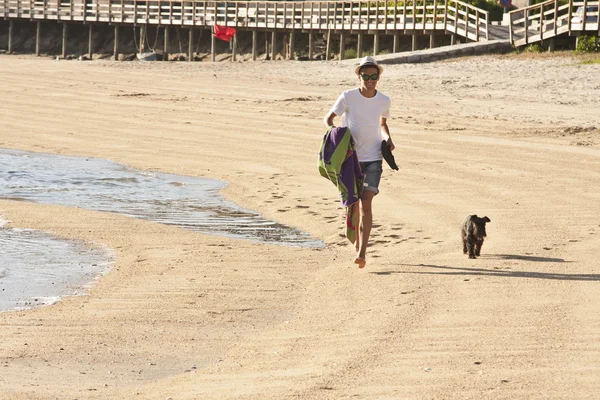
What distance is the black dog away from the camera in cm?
873

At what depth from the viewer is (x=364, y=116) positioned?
8.32 meters

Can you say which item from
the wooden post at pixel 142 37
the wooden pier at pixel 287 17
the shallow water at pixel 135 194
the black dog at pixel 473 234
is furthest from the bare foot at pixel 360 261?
the wooden post at pixel 142 37

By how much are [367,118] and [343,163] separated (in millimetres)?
383

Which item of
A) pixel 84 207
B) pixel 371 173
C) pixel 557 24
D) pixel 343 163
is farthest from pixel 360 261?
pixel 557 24

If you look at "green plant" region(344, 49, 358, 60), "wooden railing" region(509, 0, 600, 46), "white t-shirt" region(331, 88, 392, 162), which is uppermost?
"wooden railing" region(509, 0, 600, 46)

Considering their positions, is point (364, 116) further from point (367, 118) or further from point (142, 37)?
point (142, 37)

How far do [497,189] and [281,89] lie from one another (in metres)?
13.1

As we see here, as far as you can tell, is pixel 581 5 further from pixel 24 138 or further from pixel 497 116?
pixel 24 138

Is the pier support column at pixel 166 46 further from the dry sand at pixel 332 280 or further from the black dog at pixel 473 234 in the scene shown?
the black dog at pixel 473 234

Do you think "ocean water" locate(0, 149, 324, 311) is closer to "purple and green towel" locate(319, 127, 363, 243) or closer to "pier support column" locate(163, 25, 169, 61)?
"purple and green towel" locate(319, 127, 363, 243)

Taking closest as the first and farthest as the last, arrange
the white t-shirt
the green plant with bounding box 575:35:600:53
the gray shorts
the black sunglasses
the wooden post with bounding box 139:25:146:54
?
the black sunglasses, the white t-shirt, the gray shorts, the green plant with bounding box 575:35:600:53, the wooden post with bounding box 139:25:146:54

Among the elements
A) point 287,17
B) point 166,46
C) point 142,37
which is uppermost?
point 287,17

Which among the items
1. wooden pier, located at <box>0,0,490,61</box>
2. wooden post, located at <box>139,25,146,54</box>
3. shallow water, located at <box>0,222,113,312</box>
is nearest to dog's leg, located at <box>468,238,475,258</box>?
shallow water, located at <box>0,222,113,312</box>

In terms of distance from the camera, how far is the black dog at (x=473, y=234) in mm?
8734
